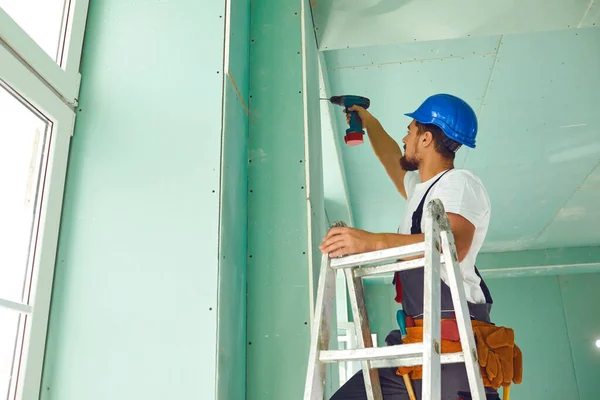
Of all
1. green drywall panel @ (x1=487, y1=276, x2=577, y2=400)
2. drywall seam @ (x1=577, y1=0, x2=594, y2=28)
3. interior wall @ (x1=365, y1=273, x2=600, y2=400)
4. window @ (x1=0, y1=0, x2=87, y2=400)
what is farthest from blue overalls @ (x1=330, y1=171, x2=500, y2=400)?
green drywall panel @ (x1=487, y1=276, x2=577, y2=400)

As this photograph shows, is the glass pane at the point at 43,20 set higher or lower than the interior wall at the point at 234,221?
higher

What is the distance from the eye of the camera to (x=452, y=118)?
5.90 ft

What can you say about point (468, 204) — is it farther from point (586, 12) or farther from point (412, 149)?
point (586, 12)

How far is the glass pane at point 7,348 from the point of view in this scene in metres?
1.42

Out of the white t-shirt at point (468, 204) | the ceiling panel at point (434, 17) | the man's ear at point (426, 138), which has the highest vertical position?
the ceiling panel at point (434, 17)

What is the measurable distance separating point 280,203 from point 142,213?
498 millimetres

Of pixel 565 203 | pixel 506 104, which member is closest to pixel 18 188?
pixel 506 104

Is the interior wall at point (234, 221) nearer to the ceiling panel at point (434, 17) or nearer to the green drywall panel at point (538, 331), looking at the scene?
the ceiling panel at point (434, 17)

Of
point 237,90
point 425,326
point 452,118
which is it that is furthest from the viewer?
point 237,90

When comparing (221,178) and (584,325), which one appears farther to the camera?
(584,325)

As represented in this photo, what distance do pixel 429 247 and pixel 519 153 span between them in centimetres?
370

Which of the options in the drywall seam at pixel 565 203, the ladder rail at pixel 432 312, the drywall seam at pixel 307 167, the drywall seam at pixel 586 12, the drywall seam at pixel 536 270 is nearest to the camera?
the ladder rail at pixel 432 312

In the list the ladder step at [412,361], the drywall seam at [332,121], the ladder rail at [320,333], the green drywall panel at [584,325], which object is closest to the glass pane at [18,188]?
the ladder rail at [320,333]

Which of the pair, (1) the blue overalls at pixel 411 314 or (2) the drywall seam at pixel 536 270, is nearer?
(1) the blue overalls at pixel 411 314
